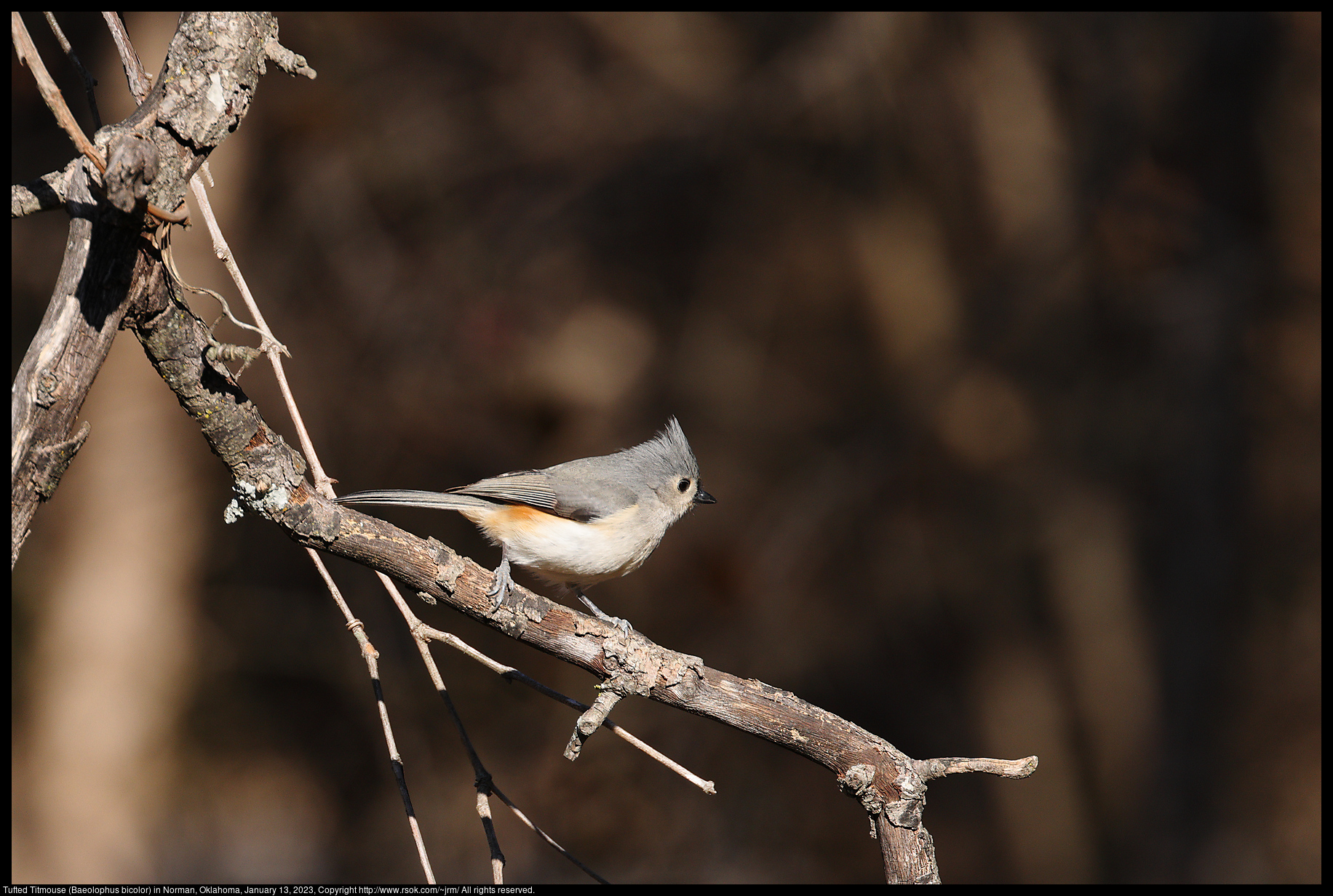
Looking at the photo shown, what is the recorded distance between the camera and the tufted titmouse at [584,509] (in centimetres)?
272

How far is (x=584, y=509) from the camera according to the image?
113 inches

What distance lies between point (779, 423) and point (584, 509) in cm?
395

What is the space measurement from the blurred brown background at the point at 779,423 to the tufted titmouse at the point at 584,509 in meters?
2.88

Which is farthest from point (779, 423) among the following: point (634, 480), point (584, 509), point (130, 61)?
point (130, 61)

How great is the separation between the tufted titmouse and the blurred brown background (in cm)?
288

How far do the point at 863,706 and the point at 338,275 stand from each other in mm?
4858

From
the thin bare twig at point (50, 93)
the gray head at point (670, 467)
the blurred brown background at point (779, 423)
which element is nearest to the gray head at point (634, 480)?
the gray head at point (670, 467)

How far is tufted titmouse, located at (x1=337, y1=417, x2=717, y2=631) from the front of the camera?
272cm

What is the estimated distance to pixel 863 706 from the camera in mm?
6453

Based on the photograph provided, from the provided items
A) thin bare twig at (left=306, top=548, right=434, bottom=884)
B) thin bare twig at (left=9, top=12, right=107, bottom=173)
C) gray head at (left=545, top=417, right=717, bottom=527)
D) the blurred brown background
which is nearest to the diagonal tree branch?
thin bare twig at (left=9, top=12, right=107, bottom=173)

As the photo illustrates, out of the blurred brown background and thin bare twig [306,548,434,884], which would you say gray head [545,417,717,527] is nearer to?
thin bare twig [306,548,434,884]

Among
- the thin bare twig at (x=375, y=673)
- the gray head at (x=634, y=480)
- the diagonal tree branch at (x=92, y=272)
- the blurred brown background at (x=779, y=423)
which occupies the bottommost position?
the thin bare twig at (x=375, y=673)

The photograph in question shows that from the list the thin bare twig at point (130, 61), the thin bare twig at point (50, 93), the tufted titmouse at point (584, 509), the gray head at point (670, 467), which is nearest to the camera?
the thin bare twig at point (50, 93)

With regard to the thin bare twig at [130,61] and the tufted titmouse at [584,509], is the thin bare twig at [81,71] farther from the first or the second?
the tufted titmouse at [584,509]
